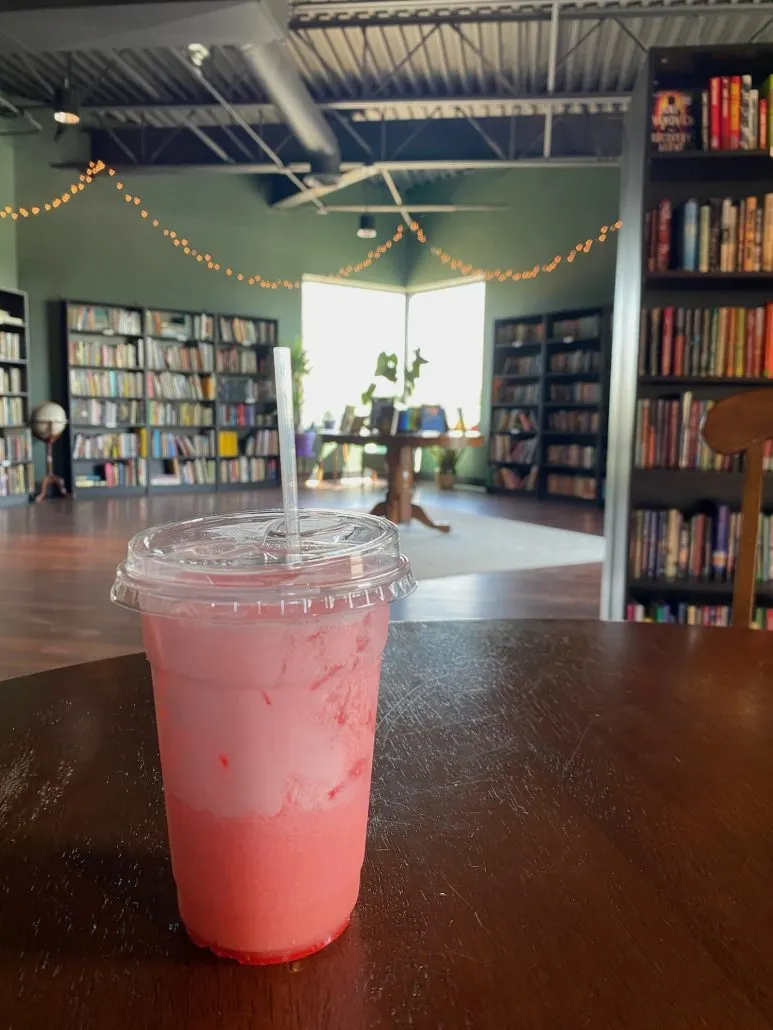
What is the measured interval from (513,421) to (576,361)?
1.16m

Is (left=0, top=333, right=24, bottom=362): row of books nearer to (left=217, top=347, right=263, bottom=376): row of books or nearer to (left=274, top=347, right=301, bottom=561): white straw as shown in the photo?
(left=217, top=347, right=263, bottom=376): row of books

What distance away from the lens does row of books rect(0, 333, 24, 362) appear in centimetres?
717

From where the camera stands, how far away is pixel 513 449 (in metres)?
9.22

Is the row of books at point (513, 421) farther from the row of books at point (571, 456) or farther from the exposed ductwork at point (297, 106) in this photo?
the exposed ductwork at point (297, 106)

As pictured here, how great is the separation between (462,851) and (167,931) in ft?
0.53

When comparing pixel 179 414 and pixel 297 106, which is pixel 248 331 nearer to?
pixel 179 414

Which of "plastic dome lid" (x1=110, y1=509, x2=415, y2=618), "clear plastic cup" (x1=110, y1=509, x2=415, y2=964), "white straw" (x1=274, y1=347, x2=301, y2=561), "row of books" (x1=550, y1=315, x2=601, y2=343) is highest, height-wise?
"row of books" (x1=550, y1=315, x2=601, y2=343)

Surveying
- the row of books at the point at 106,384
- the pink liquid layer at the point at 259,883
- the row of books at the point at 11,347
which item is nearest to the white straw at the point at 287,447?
the pink liquid layer at the point at 259,883

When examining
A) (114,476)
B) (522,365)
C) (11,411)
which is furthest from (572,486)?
(11,411)

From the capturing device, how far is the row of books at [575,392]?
320 inches

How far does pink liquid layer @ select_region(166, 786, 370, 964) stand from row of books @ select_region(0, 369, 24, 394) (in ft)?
25.4

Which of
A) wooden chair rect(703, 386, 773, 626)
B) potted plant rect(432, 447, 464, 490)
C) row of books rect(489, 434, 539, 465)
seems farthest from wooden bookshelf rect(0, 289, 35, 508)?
wooden chair rect(703, 386, 773, 626)

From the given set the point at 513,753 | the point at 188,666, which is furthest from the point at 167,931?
the point at 513,753

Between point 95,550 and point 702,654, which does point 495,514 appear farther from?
point 702,654
